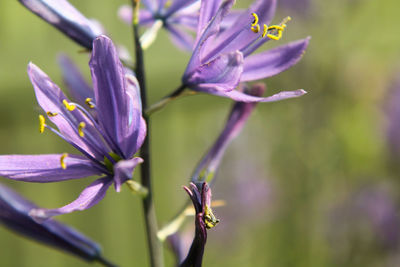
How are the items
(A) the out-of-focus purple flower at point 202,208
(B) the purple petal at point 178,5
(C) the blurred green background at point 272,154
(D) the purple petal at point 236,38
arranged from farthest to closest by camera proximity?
(C) the blurred green background at point 272,154 → (B) the purple petal at point 178,5 → (D) the purple petal at point 236,38 → (A) the out-of-focus purple flower at point 202,208

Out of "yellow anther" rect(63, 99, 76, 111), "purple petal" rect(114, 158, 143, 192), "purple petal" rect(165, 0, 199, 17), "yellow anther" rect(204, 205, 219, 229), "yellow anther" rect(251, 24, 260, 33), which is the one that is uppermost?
"yellow anther" rect(251, 24, 260, 33)

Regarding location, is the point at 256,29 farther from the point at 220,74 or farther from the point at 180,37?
the point at 180,37

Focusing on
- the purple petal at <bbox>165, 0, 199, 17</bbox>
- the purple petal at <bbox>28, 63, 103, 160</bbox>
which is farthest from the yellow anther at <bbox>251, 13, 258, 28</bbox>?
the purple petal at <bbox>28, 63, 103, 160</bbox>

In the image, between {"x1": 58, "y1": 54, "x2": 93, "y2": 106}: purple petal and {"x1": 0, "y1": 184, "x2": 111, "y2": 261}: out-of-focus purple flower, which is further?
{"x1": 58, "y1": 54, "x2": 93, "y2": 106}: purple petal

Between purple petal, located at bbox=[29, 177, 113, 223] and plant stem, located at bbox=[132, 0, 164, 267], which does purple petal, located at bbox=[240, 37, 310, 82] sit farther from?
purple petal, located at bbox=[29, 177, 113, 223]

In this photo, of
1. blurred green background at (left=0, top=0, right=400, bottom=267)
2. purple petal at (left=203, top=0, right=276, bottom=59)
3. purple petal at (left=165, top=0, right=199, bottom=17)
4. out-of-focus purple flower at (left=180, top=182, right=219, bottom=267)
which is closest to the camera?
out-of-focus purple flower at (left=180, top=182, right=219, bottom=267)

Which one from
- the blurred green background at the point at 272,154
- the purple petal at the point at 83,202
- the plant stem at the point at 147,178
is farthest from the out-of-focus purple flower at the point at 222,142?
the blurred green background at the point at 272,154

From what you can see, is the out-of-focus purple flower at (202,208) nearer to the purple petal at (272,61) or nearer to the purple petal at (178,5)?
the purple petal at (272,61)

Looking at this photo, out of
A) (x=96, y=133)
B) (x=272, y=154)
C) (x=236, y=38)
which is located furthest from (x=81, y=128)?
(x=272, y=154)
